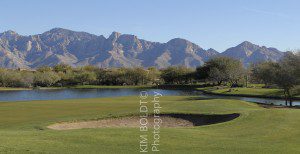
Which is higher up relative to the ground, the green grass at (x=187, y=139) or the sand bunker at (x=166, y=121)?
the green grass at (x=187, y=139)

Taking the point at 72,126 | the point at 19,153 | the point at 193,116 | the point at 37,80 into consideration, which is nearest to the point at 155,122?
the point at 193,116

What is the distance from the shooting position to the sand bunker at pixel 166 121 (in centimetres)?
3641

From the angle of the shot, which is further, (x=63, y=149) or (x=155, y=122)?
(x=155, y=122)

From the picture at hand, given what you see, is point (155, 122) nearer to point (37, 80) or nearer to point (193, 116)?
point (193, 116)

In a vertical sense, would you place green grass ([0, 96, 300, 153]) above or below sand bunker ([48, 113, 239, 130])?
above

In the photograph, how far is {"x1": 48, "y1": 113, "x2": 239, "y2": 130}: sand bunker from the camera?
36406mm

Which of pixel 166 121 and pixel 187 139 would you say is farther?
pixel 166 121

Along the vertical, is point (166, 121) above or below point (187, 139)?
below

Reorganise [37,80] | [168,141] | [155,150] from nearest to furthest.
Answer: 1. [155,150]
2. [168,141]
3. [37,80]

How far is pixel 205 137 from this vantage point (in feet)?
80.1

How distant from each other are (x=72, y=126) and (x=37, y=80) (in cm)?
16558

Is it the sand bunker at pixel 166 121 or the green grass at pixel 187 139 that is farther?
the sand bunker at pixel 166 121

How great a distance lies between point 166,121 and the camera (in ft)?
128

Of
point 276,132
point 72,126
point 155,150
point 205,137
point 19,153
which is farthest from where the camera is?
point 72,126
